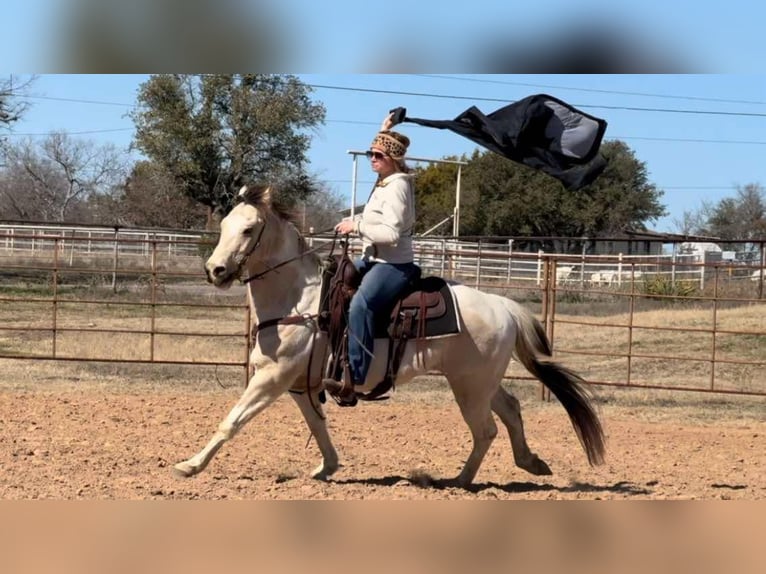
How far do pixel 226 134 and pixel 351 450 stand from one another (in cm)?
2484

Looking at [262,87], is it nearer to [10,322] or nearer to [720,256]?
[10,322]

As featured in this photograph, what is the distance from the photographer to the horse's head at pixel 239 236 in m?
5.13

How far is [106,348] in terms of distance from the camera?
13227 mm

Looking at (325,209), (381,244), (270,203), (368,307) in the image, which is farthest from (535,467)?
(325,209)

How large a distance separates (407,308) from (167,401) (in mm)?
4468

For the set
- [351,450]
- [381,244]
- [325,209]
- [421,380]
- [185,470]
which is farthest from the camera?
[325,209]

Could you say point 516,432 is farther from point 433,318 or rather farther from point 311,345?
point 311,345

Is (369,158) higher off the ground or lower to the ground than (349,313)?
higher

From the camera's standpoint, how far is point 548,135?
5488 mm

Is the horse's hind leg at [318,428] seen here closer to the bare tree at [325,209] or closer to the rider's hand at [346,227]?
the rider's hand at [346,227]

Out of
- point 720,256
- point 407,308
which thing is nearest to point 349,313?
point 407,308

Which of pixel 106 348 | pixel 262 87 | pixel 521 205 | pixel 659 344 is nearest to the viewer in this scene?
pixel 106 348

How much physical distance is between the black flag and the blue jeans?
0.93m

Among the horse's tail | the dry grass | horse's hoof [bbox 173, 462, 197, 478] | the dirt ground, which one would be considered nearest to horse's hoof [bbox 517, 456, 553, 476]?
the dirt ground
